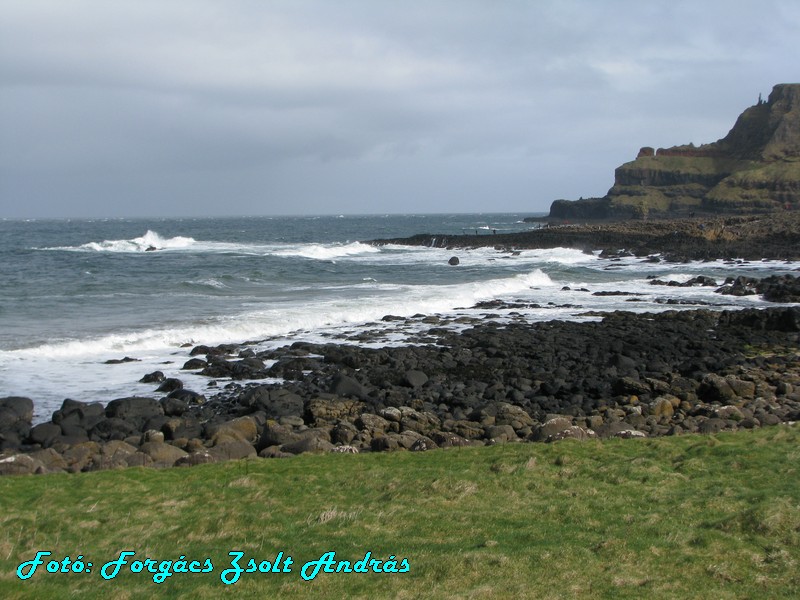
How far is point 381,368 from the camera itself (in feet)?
69.1

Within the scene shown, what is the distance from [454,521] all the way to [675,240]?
7176 cm

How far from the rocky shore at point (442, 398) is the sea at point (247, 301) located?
186 cm

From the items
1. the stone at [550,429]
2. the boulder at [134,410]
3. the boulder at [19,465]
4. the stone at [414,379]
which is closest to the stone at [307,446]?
the stone at [550,429]

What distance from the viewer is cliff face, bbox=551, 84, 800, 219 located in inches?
5039

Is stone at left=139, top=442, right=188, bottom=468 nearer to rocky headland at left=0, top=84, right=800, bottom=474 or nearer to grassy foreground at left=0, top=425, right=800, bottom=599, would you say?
rocky headland at left=0, top=84, right=800, bottom=474

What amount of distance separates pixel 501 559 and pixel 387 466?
3.82 meters

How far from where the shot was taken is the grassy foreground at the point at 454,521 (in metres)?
6.46

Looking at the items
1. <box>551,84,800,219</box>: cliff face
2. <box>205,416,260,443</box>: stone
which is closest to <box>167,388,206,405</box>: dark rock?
<box>205,416,260,443</box>: stone

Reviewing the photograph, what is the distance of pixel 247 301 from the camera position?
1435 inches

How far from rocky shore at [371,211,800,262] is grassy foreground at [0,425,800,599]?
5287 centimetres

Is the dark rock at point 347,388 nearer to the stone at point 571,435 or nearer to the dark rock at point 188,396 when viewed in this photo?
the dark rock at point 188,396

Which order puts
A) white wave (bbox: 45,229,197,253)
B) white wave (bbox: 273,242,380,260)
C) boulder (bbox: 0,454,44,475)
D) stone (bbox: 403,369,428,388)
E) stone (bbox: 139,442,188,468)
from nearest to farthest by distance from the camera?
boulder (bbox: 0,454,44,475), stone (bbox: 139,442,188,468), stone (bbox: 403,369,428,388), white wave (bbox: 273,242,380,260), white wave (bbox: 45,229,197,253)

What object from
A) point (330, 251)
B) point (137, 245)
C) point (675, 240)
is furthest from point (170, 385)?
point (137, 245)

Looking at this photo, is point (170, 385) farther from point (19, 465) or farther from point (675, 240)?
point (675, 240)
